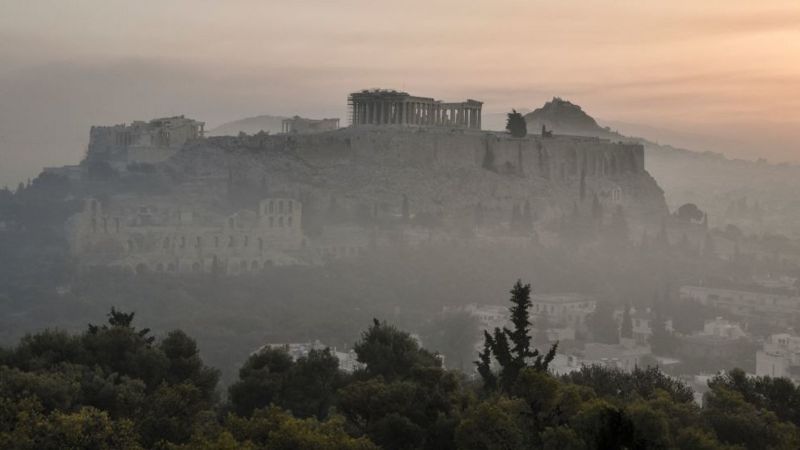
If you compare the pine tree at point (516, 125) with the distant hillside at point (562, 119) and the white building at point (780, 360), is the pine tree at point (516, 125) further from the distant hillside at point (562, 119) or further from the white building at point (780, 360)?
the white building at point (780, 360)

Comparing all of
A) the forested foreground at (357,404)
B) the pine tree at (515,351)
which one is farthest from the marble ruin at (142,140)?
Result: the pine tree at (515,351)

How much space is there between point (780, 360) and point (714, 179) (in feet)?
289

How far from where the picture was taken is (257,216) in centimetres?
6462

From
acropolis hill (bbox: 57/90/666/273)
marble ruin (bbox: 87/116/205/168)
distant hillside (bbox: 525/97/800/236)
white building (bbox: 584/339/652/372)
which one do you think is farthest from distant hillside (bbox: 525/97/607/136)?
white building (bbox: 584/339/652/372)

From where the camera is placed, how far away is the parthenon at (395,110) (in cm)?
7600

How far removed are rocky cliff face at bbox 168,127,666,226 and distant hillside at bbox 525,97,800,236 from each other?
75.5ft

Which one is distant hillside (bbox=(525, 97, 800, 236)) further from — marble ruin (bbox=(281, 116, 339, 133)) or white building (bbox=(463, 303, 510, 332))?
white building (bbox=(463, 303, 510, 332))

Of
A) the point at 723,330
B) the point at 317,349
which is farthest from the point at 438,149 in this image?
the point at 317,349

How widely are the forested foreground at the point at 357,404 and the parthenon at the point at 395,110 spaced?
4886 centimetres

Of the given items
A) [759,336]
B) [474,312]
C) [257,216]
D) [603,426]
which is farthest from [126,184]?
[603,426]

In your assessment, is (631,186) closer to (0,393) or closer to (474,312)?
(474,312)

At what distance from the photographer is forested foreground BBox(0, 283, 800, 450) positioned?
18516 mm

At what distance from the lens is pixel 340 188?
232 feet

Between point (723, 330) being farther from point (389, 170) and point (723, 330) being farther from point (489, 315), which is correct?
point (389, 170)
